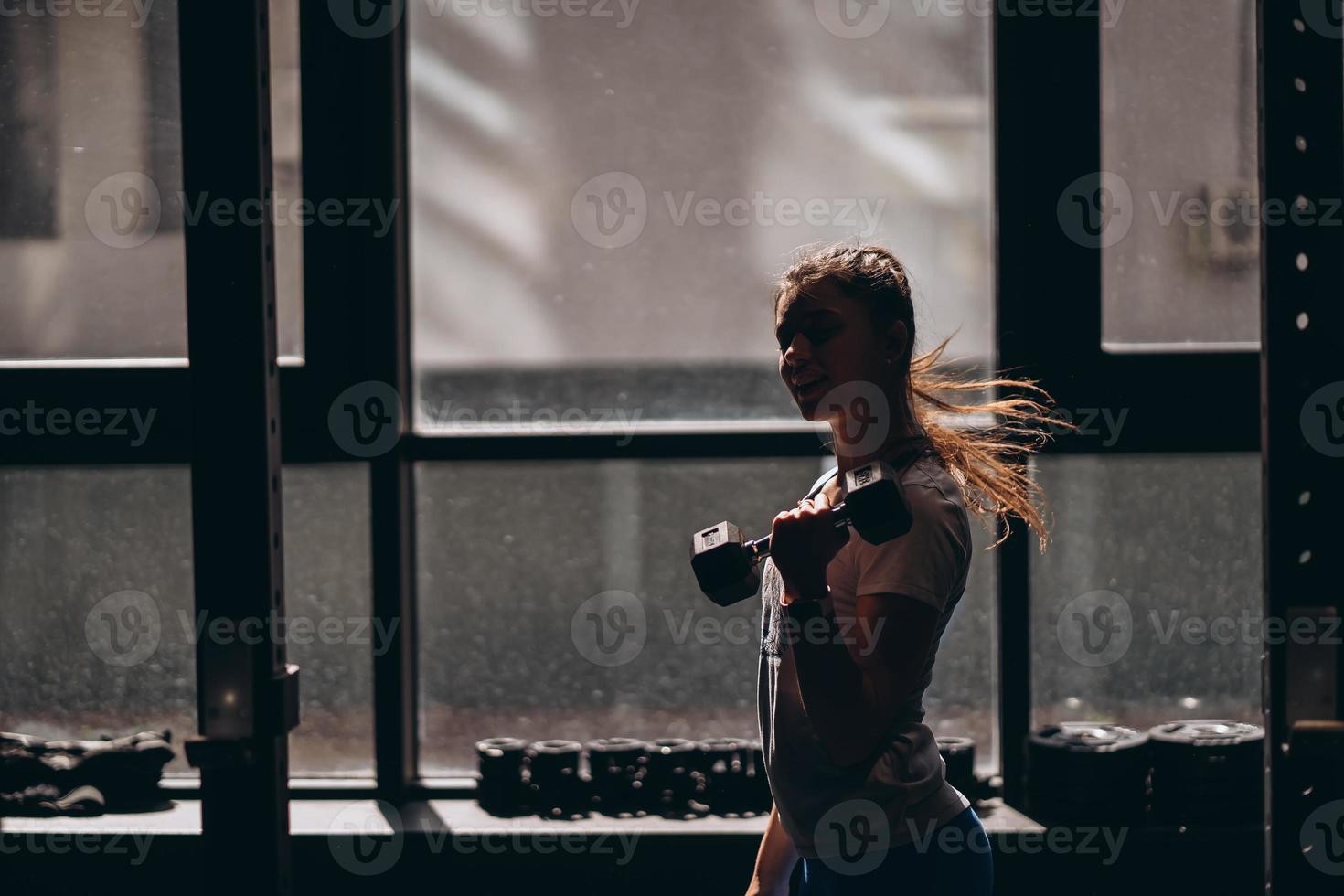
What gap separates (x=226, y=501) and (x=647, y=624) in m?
1.18

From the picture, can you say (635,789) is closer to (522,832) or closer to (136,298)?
(522,832)

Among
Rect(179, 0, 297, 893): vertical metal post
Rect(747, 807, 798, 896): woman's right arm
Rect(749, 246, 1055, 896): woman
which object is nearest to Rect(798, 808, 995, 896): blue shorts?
Rect(749, 246, 1055, 896): woman

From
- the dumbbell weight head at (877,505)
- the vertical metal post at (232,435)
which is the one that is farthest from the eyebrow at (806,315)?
the vertical metal post at (232,435)

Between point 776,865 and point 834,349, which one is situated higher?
point 834,349

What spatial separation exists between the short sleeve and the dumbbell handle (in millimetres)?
56

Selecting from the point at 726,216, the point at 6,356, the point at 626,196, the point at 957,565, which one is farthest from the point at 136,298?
the point at 957,565

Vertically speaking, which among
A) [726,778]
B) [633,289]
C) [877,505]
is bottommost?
[726,778]

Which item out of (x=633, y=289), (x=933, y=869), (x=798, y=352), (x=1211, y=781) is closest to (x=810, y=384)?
(x=798, y=352)

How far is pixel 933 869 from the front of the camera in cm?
114

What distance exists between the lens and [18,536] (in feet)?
7.50

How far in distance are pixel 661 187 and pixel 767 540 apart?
131 centimetres

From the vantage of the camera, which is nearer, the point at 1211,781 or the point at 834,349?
the point at 834,349

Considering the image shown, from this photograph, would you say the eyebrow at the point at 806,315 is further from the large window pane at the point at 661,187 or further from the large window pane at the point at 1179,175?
the large window pane at the point at 1179,175

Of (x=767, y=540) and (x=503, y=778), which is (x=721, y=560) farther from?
(x=503, y=778)
